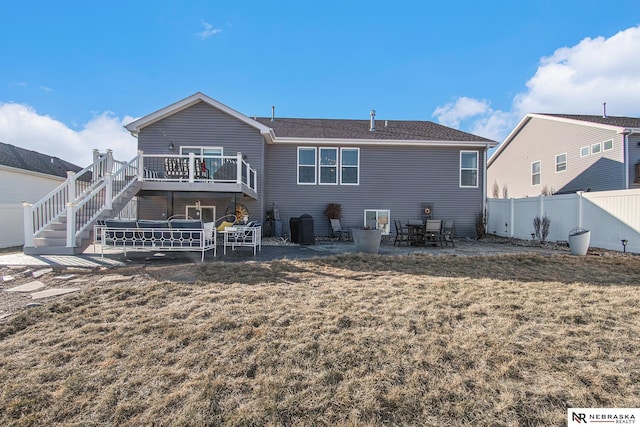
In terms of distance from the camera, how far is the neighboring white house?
14.9 m

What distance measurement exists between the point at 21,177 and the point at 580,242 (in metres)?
25.0

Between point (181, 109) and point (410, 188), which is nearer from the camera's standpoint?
point (181, 109)

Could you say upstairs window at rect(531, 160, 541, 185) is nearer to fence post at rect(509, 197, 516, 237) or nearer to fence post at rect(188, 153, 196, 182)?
fence post at rect(509, 197, 516, 237)

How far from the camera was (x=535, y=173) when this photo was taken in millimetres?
17484

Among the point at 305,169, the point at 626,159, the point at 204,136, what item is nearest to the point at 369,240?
the point at 305,169

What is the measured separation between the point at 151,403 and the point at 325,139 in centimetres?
1134

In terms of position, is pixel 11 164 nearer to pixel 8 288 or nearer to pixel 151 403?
pixel 8 288

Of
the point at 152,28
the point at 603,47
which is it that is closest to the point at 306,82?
the point at 152,28

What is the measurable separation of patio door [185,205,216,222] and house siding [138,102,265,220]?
1.68ft

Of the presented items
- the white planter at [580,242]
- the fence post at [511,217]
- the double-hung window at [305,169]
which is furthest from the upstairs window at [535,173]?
the double-hung window at [305,169]

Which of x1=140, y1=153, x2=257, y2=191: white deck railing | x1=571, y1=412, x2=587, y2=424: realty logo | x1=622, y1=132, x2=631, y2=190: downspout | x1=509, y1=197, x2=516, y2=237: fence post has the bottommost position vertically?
x1=571, y1=412, x2=587, y2=424: realty logo


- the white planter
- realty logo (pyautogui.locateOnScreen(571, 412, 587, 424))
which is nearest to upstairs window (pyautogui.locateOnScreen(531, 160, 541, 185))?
the white planter

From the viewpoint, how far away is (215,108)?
458 inches

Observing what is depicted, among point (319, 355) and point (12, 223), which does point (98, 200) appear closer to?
point (12, 223)
